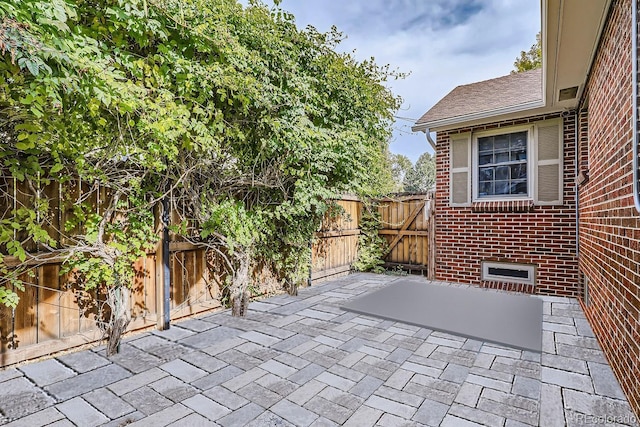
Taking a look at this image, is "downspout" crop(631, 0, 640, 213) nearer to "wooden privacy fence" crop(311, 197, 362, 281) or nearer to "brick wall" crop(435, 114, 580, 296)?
"brick wall" crop(435, 114, 580, 296)

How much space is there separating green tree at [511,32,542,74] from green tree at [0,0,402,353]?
10.4m

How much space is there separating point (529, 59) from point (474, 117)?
928 centimetres

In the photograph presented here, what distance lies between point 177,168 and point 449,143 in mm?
4852

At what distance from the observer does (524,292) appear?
5438 millimetres

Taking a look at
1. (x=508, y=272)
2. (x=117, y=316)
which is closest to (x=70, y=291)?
(x=117, y=316)

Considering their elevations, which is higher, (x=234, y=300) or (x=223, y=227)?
(x=223, y=227)

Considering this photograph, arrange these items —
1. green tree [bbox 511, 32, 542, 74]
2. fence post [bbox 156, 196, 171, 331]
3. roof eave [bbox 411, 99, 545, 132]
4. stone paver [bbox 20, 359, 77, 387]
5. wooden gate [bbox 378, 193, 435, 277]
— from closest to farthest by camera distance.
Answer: stone paver [bbox 20, 359, 77, 387] < fence post [bbox 156, 196, 171, 331] < roof eave [bbox 411, 99, 545, 132] < wooden gate [bbox 378, 193, 435, 277] < green tree [bbox 511, 32, 542, 74]

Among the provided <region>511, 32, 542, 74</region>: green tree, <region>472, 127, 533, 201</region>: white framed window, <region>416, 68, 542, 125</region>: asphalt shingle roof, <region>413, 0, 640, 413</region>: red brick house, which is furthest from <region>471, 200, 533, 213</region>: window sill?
<region>511, 32, 542, 74</region>: green tree

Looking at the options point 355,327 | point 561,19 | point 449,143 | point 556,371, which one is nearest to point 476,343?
point 556,371

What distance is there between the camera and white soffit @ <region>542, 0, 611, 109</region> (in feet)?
8.66

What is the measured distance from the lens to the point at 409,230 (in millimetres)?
7062

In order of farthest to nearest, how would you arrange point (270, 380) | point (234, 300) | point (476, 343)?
point (234, 300)
point (476, 343)
point (270, 380)

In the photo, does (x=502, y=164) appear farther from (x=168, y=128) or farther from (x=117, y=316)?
(x=117, y=316)

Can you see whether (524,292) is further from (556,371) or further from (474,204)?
(556,371)
